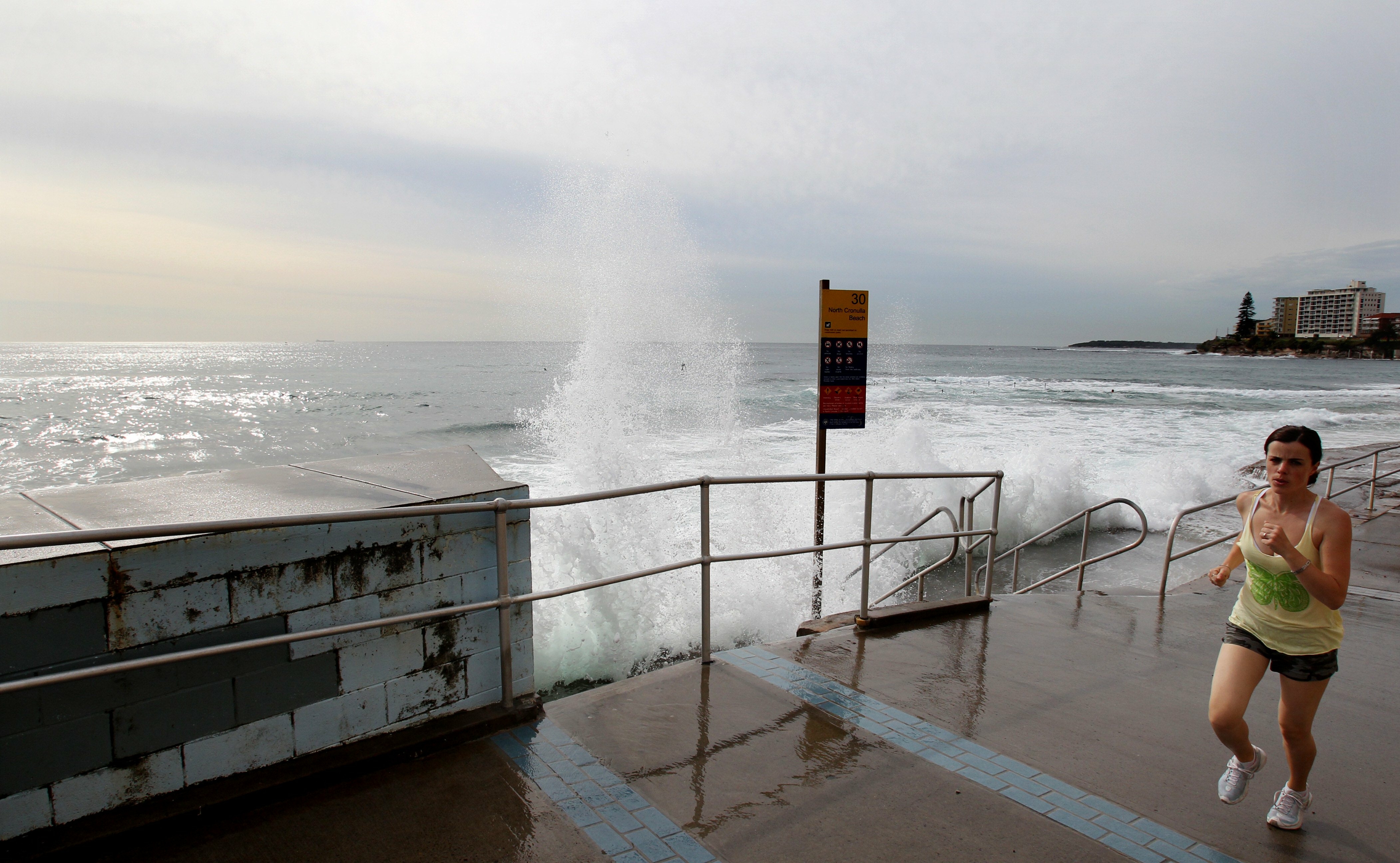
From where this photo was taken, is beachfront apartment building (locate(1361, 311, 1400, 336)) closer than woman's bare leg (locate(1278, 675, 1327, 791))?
No

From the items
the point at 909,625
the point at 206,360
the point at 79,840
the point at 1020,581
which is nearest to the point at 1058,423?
the point at 1020,581

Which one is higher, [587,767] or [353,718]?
[353,718]

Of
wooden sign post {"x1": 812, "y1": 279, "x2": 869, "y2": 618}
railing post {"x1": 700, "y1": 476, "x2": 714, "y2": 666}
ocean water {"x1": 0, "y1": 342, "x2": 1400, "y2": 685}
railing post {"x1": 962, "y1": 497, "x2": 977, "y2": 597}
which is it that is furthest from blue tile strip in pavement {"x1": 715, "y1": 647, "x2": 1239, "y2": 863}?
ocean water {"x1": 0, "y1": 342, "x2": 1400, "y2": 685}

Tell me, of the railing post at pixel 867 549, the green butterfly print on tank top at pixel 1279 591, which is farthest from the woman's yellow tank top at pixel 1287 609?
the railing post at pixel 867 549

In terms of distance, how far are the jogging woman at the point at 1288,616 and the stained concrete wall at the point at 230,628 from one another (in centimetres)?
293

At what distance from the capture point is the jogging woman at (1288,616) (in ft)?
8.43

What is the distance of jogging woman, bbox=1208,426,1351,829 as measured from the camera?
8.43ft

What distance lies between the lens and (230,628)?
2.67 meters

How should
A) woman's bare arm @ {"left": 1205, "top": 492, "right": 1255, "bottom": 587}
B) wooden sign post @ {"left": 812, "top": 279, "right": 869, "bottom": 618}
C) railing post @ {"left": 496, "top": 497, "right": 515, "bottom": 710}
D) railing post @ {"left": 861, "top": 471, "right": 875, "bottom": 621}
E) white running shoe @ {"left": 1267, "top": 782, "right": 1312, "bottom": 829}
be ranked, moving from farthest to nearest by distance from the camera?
wooden sign post @ {"left": 812, "top": 279, "right": 869, "bottom": 618}, railing post @ {"left": 861, "top": 471, "right": 875, "bottom": 621}, railing post @ {"left": 496, "top": 497, "right": 515, "bottom": 710}, woman's bare arm @ {"left": 1205, "top": 492, "right": 1255, "bottom": 587}, white running shoe @ {"left": 1267, "top": 782, "right": 1312, "bottom": 829}

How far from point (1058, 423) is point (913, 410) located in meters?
6.19

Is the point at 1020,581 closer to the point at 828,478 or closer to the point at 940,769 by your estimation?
the point at 828,478

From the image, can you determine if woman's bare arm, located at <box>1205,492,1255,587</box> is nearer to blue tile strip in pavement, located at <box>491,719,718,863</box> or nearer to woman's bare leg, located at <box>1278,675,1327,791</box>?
woman's bare leg, located at <box>1278,675,1327,791</box>

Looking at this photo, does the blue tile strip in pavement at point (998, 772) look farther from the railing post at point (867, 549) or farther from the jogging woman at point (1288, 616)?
the railing post at point (867, 549)

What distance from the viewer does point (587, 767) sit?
309 centimetres
